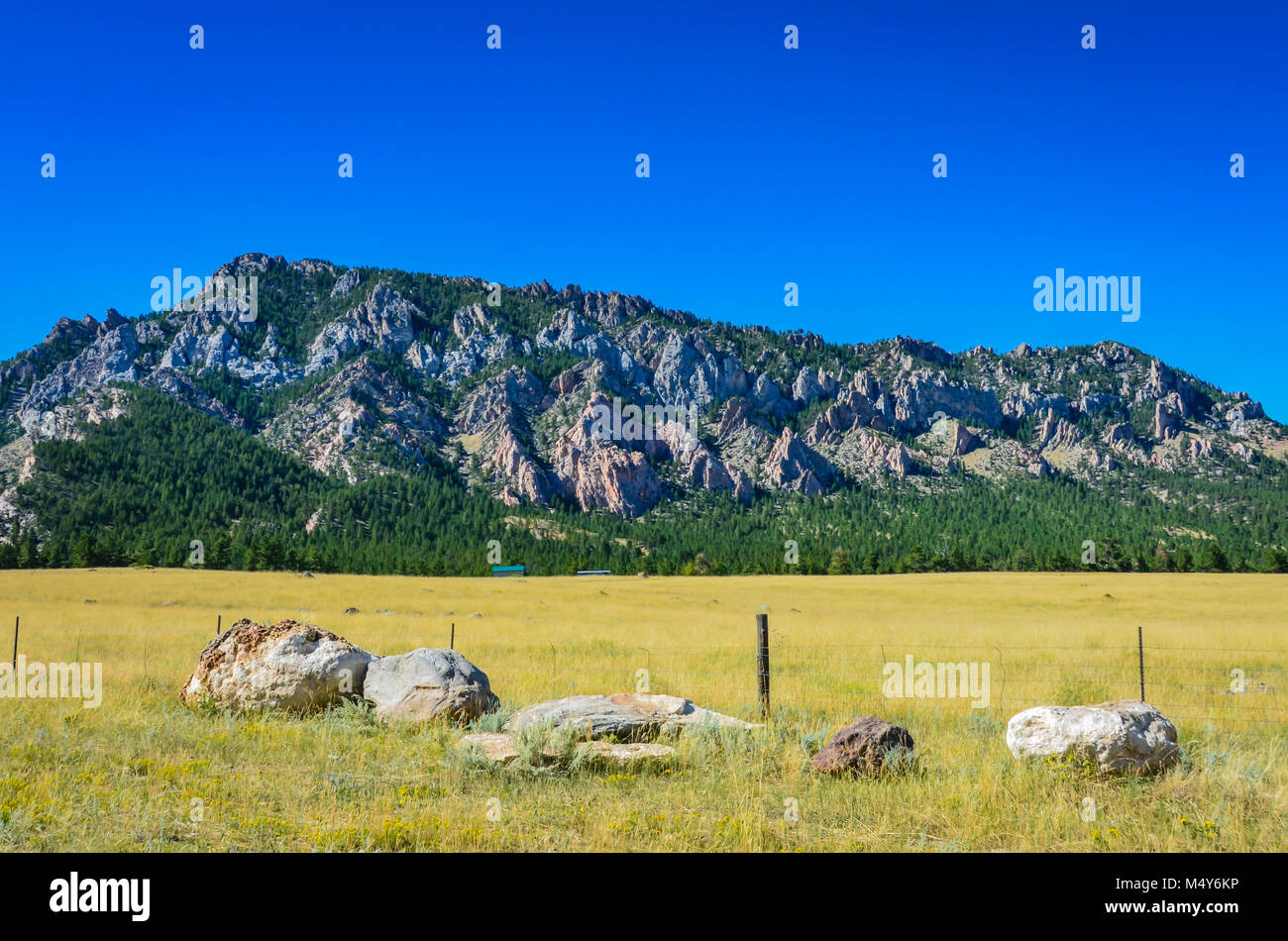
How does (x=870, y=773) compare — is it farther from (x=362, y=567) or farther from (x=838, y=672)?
(x=362, y=567)

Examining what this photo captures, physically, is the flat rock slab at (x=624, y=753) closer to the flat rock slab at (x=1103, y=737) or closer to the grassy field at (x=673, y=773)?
the grassy field at (x=673, y=773)

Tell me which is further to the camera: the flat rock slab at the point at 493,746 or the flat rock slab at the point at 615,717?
the flat rock slab at the point at 615,717

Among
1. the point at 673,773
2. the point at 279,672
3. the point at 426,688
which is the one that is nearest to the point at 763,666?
the point at 673,773

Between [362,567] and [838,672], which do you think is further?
[362,567]

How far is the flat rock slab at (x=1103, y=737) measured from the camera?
9.11 meters

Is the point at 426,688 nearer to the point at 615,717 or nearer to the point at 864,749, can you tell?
the point at 615,717

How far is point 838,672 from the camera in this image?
18719 millimetres

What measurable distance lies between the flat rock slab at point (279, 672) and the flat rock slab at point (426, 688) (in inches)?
18.5

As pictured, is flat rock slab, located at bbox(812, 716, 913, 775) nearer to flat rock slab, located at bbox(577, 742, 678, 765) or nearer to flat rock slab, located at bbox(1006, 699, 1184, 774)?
flat rock slab, located at bbox(1006, 699, 1184, 774)

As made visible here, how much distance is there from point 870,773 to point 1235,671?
1437 centimetres

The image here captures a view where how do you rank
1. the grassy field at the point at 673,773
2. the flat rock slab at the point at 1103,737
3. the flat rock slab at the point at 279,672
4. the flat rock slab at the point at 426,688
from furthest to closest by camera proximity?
the flat rock slab at the point at 279,672 < the flat rock slab at the point at 426,688 < the flat rock slab at the point at 1103,737 < the grassy field at the point at 673,773

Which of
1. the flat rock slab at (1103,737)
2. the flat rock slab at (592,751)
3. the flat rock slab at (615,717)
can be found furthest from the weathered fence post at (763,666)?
the flat rock slab at (1103,737)
